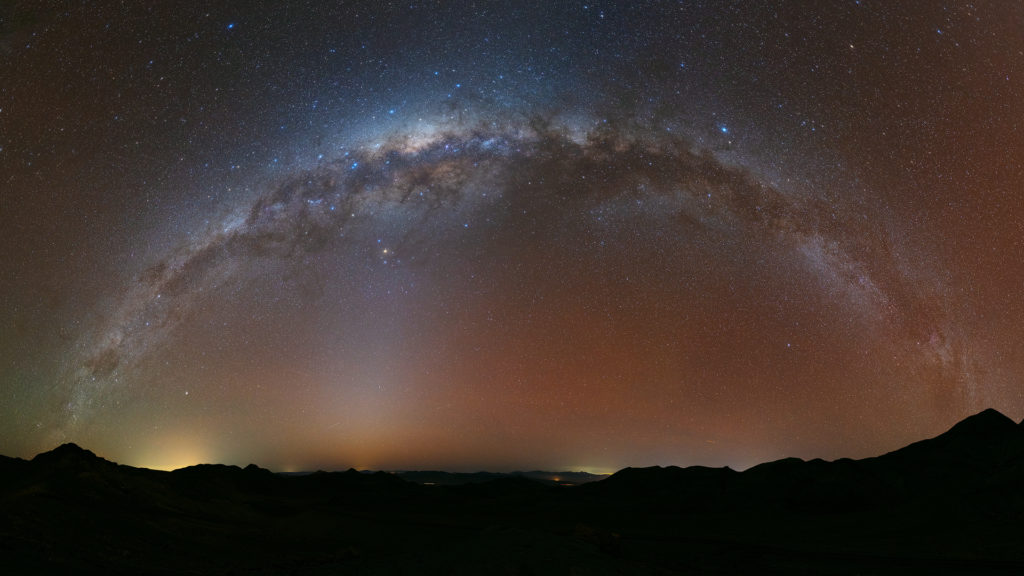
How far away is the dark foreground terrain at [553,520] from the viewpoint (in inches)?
771

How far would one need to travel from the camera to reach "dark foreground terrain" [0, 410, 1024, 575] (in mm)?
19580

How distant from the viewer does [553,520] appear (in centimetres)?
4156

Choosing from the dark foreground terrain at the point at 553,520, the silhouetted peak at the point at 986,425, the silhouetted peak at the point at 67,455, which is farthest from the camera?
the silhouetted peak at the point at 986,425

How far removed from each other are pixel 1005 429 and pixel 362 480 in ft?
184

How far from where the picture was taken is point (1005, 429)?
51500 millimetres

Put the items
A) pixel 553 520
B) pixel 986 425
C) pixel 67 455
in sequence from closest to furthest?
1. pixel 67 455
2. pixel 553 520
3. pixel 986 425

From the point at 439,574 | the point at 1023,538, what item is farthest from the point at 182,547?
the point at 1023,538

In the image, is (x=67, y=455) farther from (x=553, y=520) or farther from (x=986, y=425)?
(x=986, y=425)

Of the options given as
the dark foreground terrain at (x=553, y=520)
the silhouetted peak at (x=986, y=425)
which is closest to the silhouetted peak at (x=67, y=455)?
the dark foreground terrain at (x=553, y=520)

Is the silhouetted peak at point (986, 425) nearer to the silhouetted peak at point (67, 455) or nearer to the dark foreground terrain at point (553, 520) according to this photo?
the dark foreground terrain at point (553, 520)

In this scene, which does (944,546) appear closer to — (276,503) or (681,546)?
(681,546)

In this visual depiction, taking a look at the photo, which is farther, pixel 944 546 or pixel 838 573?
pixel 944 546

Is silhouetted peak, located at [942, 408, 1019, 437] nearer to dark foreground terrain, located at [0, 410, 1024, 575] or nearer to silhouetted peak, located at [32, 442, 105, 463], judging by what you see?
dark foreground terrain, located at [0, 410, 1024, 575]

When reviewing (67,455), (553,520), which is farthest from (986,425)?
(67,455)
